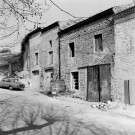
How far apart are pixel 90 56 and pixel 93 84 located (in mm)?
2295

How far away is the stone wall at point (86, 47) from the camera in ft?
56.3

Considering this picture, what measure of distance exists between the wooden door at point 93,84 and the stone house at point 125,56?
1969 millimetres

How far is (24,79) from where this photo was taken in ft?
92.3

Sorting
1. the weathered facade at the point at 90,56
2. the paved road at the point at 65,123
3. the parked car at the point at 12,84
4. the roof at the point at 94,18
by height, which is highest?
the roof at the point at 94,18

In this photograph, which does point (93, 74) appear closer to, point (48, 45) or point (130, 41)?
point (130, 41)

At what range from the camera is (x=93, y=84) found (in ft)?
60.2

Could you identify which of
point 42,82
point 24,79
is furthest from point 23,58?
point 42,82

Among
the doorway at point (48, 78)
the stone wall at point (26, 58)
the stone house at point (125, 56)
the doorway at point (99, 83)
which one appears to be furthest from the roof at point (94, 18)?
the stone wall at point (26, 58)

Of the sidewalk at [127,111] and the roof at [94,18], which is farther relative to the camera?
the roof at [94,18]

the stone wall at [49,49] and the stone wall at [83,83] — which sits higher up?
the stone wall at [49,49]

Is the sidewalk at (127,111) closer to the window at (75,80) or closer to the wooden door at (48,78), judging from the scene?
A: the window at (75,80)

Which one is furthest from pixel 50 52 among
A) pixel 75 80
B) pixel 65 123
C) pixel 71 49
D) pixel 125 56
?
pixel 65 123

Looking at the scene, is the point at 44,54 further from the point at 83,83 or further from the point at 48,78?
the point at 83,83

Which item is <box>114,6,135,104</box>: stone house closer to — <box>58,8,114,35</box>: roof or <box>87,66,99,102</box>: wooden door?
<box>58,8,114,35</box>: roof
